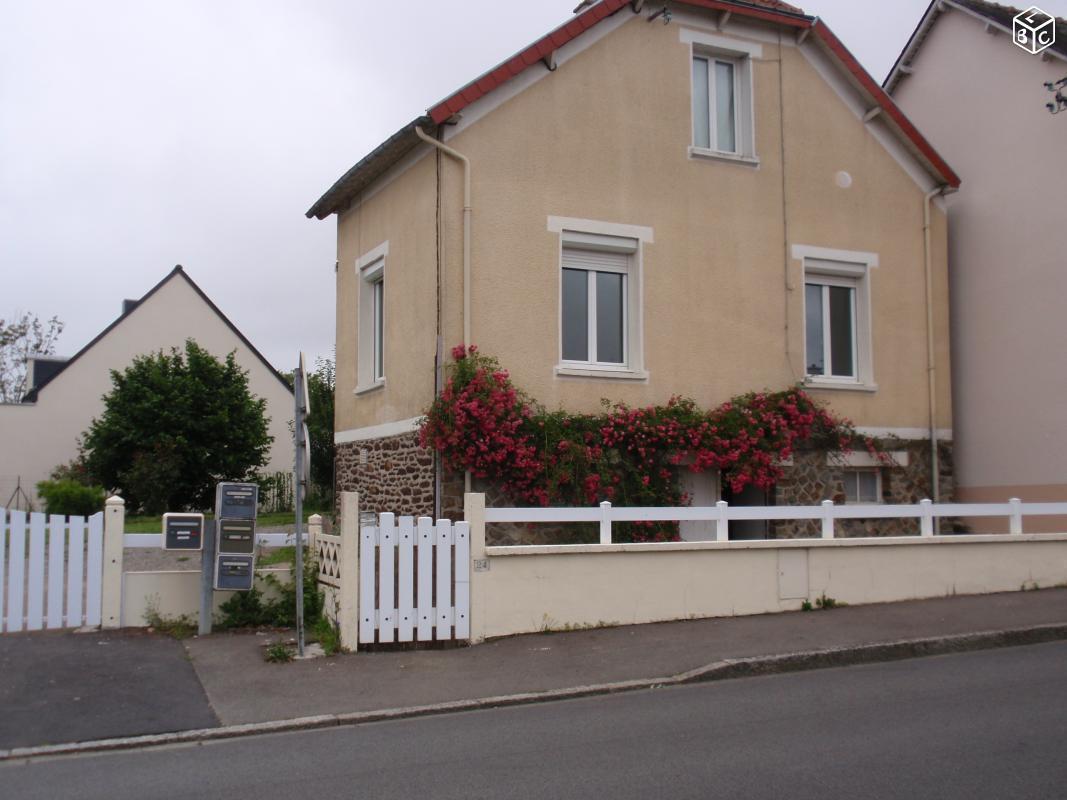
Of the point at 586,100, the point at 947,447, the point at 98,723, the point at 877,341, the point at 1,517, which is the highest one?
the point at 586,100

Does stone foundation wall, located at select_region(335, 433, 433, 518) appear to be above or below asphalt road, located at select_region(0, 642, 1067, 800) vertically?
above

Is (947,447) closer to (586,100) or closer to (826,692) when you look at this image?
(586,100)

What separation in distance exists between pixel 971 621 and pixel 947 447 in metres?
5.45

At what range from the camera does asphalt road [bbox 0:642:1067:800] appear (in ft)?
19.4

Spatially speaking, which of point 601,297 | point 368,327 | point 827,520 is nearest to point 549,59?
point 601,297

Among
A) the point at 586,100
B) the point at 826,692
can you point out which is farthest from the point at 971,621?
the point at 586,100

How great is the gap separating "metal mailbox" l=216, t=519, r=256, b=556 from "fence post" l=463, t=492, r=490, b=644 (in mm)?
2364

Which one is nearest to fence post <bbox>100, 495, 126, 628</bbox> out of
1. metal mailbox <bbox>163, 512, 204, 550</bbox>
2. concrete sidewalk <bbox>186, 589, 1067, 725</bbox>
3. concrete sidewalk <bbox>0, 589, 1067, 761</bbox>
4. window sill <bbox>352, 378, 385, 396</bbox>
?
concrete sidewalk <bbox>0, 589, 1067, 761</bbox>

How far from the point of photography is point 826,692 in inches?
330

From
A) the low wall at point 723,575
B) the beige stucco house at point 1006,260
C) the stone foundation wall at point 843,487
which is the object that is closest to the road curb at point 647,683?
the low wall at point 723,575

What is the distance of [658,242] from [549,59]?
9.10ft

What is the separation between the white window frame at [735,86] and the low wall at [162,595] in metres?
8.60

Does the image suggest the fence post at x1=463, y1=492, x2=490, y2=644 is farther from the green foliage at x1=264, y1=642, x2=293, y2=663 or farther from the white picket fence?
the green foliage at x1=264, y1=642, x2=293, y2=663

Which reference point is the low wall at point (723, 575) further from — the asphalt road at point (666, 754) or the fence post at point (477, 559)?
the asphalt road at point (666, 754)
